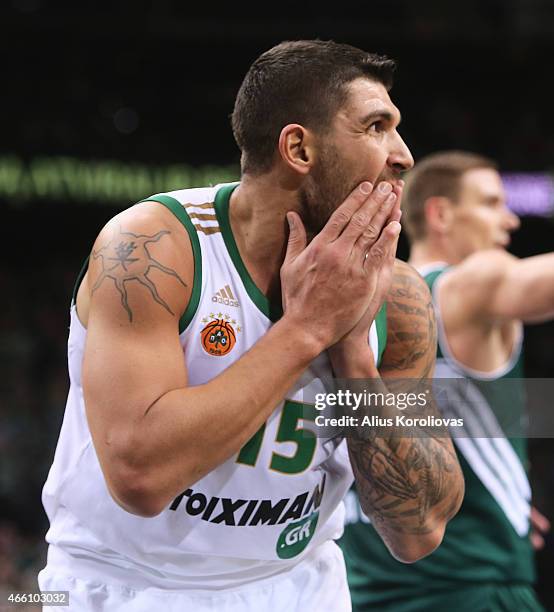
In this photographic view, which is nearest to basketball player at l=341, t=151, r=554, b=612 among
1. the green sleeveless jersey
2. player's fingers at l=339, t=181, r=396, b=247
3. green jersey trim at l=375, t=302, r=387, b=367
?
the green sleeveless jersey

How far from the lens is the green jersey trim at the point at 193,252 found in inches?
81.6

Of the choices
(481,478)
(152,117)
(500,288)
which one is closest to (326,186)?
(500,288)

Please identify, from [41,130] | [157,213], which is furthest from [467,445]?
[41,130]

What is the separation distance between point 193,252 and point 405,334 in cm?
65

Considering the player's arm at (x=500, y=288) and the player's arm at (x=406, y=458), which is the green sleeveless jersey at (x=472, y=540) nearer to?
the player's arm at (x=500, y=288)

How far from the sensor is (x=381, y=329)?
2396mm

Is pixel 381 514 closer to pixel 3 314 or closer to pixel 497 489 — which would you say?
pixel 497 489

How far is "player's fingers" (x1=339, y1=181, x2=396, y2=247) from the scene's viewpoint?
2.10 metres

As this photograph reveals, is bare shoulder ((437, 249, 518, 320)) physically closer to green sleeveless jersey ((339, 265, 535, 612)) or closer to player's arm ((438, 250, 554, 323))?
player's arm ((438, 250, 554, 323))

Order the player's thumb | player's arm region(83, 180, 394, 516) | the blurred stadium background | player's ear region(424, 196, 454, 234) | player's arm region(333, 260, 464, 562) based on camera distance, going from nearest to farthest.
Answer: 1. player's arm region(83, 180, 394, 516)
2. the player's thumb
3. player's arm region(333, 260, 464, 562)
4. player's ear region(424, 196, 454, 234)
5. the blurred stadium background

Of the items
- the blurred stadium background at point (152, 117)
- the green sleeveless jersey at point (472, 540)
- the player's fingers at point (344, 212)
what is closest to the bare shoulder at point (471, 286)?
the green sleeveless jersey at point (472, 540)

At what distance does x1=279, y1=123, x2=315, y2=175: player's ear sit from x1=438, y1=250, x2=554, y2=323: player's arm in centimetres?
158

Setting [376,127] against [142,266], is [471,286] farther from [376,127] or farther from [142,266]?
[142,266]

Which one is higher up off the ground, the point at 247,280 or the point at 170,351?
the point at 247,280
